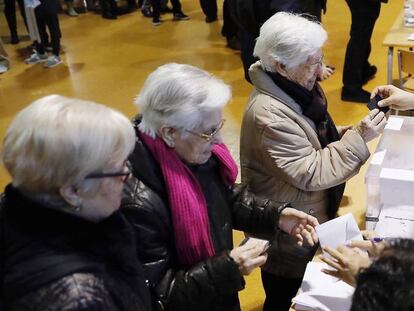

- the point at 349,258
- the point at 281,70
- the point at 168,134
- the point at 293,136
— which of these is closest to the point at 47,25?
the point at 281,70

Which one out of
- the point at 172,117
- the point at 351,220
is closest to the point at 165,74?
the point at 172,117

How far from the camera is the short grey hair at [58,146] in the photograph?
1.17 m

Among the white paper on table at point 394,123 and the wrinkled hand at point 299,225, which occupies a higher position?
the white paper on table at point 394,123

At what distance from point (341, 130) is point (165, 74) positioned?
126 centimetres

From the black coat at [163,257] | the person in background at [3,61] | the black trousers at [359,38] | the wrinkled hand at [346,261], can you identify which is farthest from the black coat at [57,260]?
the person in background at [3,61]

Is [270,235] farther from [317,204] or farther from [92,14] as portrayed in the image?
[92,14]

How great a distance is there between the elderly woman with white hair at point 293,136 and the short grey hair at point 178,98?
1.82ft

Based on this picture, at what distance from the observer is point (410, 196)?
2006 mm

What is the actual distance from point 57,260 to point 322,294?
952mm

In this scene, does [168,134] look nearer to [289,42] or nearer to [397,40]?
[289,42]

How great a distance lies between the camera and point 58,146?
1.16 metres

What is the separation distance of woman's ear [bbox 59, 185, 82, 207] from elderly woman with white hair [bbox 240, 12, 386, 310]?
1.07 meters

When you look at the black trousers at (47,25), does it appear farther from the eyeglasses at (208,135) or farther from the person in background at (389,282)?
the person in background at (389,282)

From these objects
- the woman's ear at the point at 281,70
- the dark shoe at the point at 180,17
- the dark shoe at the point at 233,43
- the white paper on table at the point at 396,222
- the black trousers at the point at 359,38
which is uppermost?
the woman's ear at the point at 281,70
